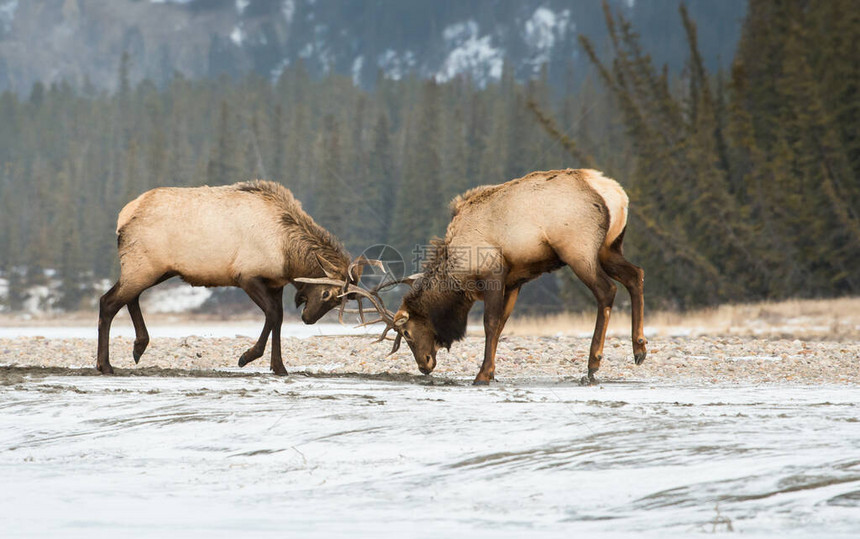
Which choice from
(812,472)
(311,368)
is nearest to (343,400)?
(812,472)

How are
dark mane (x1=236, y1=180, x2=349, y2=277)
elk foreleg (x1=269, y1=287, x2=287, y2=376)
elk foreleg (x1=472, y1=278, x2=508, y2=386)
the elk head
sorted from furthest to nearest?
dark mane (x1=236, y1=180, x2=349, y2=277), elk foreleg (x1=269, y1=287, x2=287, y2=376), the elk head, elk foreleg (x1=472, y1=278, x2=508, y2=386)

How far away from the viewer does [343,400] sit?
810 centimetres

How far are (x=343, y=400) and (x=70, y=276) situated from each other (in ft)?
242

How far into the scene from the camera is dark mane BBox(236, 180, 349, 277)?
11383 mm

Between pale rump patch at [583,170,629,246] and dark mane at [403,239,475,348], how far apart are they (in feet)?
5.50

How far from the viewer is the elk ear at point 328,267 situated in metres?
11.5

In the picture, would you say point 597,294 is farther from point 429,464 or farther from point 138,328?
point 138,328

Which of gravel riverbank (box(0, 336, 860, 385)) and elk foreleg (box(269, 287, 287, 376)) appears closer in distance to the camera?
gravel riverbank (box(0, 336, 860, 385))

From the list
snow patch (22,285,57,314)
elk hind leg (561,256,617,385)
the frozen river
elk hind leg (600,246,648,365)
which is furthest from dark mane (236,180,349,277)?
snow patch (22,285,57,314)

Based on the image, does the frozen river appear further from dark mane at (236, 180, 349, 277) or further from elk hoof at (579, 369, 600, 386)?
dark mane at (236, 180, 349, 277)

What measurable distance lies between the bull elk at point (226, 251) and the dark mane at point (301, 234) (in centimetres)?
1

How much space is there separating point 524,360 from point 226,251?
4.32 m

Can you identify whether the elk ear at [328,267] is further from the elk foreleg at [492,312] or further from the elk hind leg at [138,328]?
the elk foreleg at [492,312]

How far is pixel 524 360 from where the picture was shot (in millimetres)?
13352
